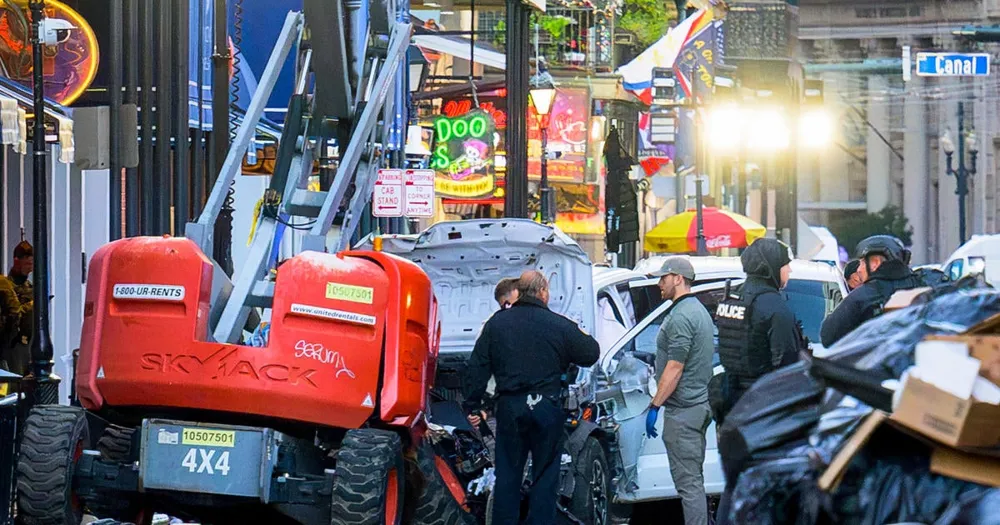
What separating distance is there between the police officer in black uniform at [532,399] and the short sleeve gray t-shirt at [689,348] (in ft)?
2.13

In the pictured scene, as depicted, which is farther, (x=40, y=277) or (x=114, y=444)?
(x=40, y=277)

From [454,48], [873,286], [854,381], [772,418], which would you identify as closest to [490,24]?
[454,48]

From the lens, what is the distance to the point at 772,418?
6555 millimetres

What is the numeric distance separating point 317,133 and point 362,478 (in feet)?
14.0

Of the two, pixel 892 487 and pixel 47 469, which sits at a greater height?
pixel 892 487

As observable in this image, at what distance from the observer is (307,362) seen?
415 inches

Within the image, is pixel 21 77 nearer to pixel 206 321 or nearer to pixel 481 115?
pixel 206 321

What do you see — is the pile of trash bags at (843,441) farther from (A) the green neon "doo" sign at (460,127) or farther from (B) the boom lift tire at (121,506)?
(A) the green neon "doo" sign at (460,127)

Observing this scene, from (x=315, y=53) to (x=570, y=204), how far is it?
1114 inches

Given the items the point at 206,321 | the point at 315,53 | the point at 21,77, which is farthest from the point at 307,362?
the point at 21,77

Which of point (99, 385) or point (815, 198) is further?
point (815, 198)

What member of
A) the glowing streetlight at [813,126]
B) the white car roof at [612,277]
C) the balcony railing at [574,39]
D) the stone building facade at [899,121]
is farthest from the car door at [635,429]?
the stone building facade at [899,121]

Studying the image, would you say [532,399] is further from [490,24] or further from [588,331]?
[490,24]

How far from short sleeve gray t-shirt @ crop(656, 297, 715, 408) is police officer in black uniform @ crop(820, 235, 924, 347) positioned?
796 mm
